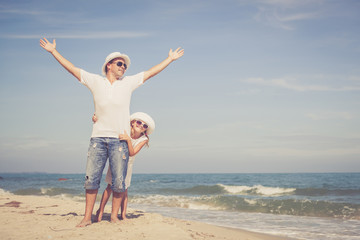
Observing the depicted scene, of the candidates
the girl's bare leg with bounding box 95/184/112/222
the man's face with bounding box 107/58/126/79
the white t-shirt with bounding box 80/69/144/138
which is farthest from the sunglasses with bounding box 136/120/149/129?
the girl's bare leg with bounding box 95/184/112/222

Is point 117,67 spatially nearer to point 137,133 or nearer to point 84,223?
point 137,133

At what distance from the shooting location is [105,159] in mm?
3910

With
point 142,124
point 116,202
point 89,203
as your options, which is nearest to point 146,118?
point 142,124

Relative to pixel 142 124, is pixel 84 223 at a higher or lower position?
lower

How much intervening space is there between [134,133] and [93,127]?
65 centimetres

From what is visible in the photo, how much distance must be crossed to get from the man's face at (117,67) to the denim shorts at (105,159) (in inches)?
33.2

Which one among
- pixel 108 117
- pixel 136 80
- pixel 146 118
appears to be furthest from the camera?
pixel 146 118

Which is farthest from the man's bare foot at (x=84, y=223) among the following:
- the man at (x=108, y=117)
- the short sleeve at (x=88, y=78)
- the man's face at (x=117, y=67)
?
the man's face at (x=117, y=67)

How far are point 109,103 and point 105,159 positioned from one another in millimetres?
685

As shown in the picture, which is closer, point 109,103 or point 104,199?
point 109,103

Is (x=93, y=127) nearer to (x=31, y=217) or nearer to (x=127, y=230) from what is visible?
(x=127, y=230)

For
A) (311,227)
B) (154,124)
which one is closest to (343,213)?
(311,227)

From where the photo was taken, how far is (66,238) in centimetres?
356

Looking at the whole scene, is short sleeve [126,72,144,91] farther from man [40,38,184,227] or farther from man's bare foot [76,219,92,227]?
man's bare foot [76,219,92,227]
